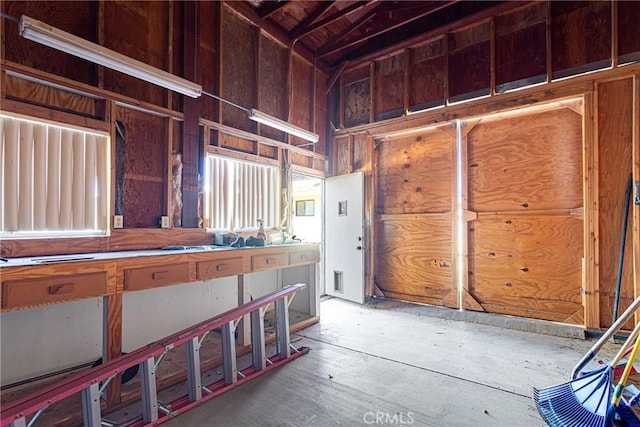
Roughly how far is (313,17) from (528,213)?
12.1 feet

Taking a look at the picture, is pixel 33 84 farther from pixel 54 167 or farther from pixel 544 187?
pixel 544 187

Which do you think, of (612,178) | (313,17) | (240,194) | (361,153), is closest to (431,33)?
(313,17)

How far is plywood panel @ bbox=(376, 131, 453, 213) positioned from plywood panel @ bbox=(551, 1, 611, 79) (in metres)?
1.44

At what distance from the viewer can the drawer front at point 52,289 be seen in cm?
159

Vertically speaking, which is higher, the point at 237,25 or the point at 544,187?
the point at 237,25

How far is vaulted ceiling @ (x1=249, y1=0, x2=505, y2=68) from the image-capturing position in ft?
13.0

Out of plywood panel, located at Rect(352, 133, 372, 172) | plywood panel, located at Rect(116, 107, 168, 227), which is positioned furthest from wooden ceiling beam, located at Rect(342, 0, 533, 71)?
plywood panel, located at Rect(116, 107, 168, 227)

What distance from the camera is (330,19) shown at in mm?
4055

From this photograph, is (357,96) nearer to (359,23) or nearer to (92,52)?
(359,23)

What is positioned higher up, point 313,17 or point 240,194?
point 313,17

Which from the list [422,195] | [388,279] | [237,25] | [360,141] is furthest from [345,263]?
[237,25]

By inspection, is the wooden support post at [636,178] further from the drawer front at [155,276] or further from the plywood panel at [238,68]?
the drawer front at [155,276]

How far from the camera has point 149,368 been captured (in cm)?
182

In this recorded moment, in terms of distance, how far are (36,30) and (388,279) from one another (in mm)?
4492
